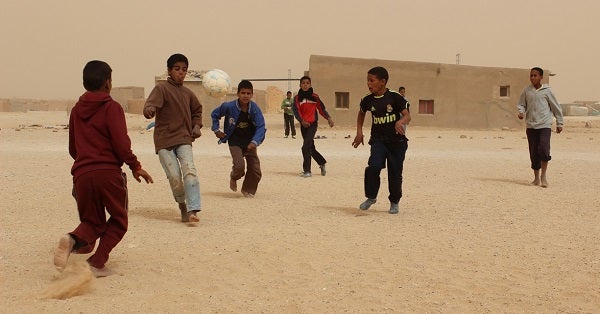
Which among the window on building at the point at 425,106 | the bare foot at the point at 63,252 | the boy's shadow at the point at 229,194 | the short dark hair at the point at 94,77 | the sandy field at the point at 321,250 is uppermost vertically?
the short dark hair at the point at 94,77

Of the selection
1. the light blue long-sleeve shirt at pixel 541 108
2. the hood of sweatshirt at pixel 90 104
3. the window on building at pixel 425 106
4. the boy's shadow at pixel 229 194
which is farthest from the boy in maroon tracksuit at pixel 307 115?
the window on building at pixel 425 106

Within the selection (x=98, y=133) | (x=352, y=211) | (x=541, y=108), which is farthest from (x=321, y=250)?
(x=541, y=108)

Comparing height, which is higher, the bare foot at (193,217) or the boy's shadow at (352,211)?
the bare foot at (193,217)

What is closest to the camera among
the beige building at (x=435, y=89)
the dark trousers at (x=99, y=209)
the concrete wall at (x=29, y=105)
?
the dark trousers at (x=99, y=209)

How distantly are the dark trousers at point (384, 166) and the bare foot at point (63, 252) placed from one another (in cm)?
367

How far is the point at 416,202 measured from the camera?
8.03 m

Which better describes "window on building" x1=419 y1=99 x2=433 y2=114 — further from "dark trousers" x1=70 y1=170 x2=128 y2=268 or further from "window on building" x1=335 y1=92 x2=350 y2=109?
"dark trousers" x1=70 y1=170 x2=128 y2=268

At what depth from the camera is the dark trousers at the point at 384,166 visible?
7.12 meters

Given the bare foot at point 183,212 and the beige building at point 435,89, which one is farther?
the beige building at point 435,89

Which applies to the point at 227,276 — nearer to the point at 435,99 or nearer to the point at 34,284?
the point at 34,284

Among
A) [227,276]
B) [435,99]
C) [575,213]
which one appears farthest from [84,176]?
[435,99]

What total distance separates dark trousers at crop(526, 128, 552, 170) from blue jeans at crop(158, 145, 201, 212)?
5619mm

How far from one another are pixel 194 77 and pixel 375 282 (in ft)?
75.8

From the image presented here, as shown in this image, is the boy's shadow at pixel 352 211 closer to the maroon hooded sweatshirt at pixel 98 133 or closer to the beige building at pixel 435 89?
the maroon hooded sweatshirt at pixel 98 133
